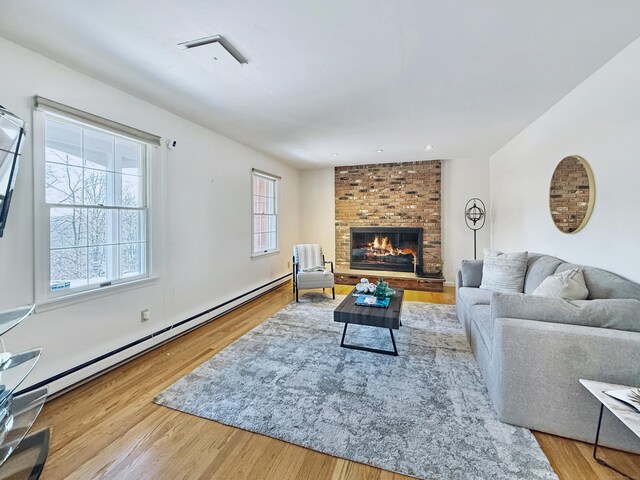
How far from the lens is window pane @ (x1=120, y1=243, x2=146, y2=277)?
2.68m

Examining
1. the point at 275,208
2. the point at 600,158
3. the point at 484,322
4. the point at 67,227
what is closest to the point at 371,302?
the point at 484,322

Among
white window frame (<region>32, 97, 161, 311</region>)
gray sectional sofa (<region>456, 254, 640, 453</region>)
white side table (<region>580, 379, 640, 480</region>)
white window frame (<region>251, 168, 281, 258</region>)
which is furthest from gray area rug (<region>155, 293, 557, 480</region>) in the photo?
white window frame (<region>251, 168, 281, 258</region>)

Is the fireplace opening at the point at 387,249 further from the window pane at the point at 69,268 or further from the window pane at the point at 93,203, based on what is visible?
the window pane at the point at 69,268

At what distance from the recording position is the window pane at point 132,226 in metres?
2.66

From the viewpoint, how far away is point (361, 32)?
177 cm

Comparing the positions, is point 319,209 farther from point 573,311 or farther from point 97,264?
point 573,311

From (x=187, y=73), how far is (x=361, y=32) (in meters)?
1.43

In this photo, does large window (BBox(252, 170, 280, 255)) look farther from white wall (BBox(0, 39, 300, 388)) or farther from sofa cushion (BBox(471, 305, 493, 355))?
sofa cushion (BBox(471, 305, 493, 355))

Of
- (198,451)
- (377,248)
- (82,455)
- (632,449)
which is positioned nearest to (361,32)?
(198,451)

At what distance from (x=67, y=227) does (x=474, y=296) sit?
385 cm

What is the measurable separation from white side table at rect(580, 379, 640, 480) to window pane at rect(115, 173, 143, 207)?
3.72 metres

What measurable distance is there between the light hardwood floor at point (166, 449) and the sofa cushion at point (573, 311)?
702 mm

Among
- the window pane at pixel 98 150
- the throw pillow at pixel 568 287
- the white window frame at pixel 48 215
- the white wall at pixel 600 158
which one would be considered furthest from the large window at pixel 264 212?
the white wall at pixel 600 158

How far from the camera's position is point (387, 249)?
Result: 5953 mm
